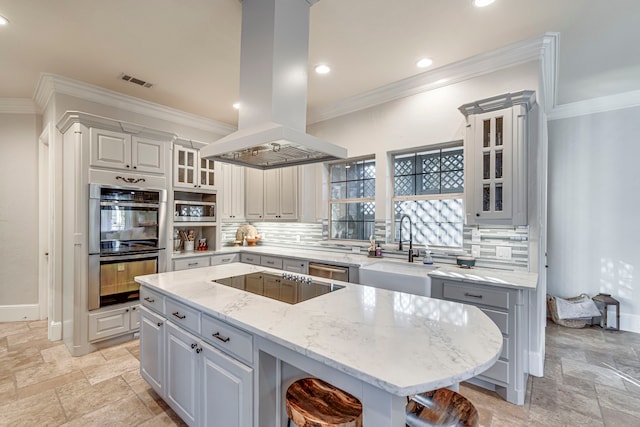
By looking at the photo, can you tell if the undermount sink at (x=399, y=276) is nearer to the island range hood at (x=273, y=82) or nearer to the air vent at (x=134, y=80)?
the island range hood at (x=273, y=82)

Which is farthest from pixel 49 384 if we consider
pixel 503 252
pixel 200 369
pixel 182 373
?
pixel 503 252

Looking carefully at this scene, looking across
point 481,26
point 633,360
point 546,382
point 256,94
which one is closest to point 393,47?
point 481,26

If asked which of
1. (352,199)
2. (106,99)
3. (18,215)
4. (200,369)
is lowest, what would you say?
(200,369)

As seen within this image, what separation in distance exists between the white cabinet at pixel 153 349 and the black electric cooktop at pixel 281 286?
51 centimetres

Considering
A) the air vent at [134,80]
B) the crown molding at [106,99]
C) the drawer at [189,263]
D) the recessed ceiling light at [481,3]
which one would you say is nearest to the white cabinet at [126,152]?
the air vent at [134,80]

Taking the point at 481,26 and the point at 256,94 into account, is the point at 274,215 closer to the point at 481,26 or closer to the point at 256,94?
the point at 256,94

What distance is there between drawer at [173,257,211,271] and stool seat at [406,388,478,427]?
3.39m

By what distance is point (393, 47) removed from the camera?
2715mm

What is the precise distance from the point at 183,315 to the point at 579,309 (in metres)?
4.68

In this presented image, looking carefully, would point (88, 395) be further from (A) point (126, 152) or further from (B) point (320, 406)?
(A) point (126, 152)

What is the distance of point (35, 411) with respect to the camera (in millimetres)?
2199

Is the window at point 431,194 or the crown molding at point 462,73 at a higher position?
the crown molding at point 462,73

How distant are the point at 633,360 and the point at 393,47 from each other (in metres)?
3.91

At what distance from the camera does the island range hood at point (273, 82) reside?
1.91 metres
